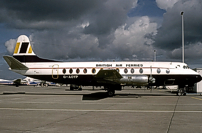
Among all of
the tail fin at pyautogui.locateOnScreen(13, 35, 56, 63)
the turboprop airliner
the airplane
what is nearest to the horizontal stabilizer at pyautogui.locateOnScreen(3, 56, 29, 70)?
the turboprop airliner

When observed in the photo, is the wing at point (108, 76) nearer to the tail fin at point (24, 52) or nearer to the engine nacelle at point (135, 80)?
the engine nacelle at point (135, 80)

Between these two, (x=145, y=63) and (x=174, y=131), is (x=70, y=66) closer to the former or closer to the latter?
(x=145, y=63)

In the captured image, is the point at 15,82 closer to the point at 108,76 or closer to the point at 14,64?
the point at 14,64

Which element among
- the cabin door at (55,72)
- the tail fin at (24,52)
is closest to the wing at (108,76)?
the cabin door at (55,72)

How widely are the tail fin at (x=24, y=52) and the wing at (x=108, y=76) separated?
9102mm

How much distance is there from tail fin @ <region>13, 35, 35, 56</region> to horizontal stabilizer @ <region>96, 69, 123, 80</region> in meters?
11.6

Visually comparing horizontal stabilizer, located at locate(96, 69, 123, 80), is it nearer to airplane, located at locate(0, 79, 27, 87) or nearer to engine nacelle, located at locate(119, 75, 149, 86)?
engine nacelle, located at locate(119, 75, 149, 86)

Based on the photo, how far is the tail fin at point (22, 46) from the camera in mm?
26125

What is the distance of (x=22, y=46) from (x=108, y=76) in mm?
13718

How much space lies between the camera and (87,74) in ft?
77.3

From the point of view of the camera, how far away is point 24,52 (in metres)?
26.1

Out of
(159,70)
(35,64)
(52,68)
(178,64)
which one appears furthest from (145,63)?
(35,64)

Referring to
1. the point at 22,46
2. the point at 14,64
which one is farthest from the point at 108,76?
the point at 22,46

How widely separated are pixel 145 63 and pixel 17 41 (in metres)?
17.6
